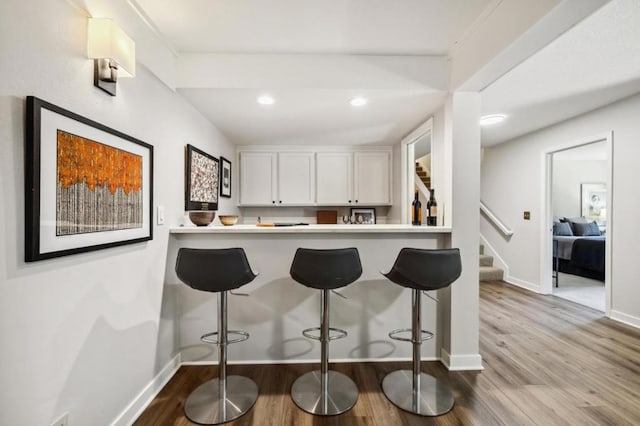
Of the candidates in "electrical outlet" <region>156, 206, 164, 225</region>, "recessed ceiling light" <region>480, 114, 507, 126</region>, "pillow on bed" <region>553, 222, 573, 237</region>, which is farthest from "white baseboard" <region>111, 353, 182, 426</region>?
"pillow on bed" <region>553, 222, 573, 237</region>

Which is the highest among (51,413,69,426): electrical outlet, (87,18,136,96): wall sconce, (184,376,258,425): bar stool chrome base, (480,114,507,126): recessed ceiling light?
(480,114,507,126): recessed ceiling light

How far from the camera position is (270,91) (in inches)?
86.7

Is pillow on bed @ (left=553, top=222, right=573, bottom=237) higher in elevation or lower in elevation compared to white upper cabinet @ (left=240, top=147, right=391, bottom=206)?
lower

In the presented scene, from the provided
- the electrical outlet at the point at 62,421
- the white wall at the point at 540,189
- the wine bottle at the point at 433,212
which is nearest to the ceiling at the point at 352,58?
the white wall at the point at 540,189

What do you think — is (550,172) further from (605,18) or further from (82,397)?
(82,397)

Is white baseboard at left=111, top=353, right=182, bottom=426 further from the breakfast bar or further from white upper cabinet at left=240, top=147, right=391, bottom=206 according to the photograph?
white upper cabinet at left=240, top=147, right=391, bottom=206

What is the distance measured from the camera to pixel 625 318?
9.75ft

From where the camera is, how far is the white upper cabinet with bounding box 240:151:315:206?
4090mm

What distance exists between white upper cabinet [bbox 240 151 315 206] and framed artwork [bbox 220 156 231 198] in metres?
0.48

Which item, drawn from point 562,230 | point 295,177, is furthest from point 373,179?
point 562,230

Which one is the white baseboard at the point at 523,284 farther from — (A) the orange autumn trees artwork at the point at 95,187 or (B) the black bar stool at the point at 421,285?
(A) the orange autumn trees artwork at the point at 95,187

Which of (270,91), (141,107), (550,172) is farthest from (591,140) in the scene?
(141,107)

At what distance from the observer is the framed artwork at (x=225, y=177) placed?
330 centimetres

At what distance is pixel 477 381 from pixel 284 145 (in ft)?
11.4
